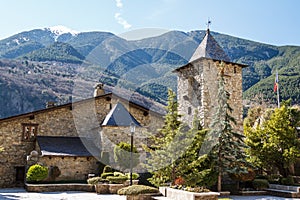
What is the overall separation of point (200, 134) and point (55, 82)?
3515 inches

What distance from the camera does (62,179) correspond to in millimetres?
21141

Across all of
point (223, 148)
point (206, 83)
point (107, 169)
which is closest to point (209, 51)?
point (206, 83)

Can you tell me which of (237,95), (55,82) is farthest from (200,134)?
(55,82)

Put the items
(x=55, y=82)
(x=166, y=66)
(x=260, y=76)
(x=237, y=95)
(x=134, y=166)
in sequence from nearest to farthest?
1. (x=134, y=166)
2. (x=237, y=95)
3. (x=166, y=66)
4. (x=260, y=76)
5. (x=55, y=82)

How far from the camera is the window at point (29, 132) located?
76.6ft

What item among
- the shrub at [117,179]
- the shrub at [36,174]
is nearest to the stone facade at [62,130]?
the shrub at [36,174]

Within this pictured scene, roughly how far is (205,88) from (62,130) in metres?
11.2

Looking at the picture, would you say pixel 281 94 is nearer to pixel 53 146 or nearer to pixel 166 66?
pixel 166 66

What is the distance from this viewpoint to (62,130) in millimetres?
24484

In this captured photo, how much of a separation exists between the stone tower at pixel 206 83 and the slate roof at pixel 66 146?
731cm

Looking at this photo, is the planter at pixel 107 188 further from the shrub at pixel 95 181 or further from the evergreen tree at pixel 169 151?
the evergreen tree at pixel 169 151

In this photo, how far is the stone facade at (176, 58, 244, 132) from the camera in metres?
23.4

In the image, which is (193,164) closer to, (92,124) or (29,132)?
(92,124)

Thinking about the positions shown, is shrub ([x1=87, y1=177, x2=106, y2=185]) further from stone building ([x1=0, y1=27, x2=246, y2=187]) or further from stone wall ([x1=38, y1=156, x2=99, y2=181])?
stone wall ([x1=38, y1=156, x2=99, y2=181])
